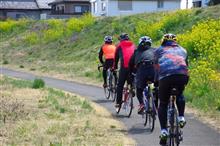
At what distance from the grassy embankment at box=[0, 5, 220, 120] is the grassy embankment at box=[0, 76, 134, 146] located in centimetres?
294

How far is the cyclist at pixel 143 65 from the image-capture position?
10.8 m

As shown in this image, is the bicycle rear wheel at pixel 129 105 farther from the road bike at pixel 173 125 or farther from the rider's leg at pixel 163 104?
the road bike at pixel 173 125

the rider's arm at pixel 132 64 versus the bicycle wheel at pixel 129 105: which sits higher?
the rider's arm at pixel 132 64

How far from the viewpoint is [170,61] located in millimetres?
8289

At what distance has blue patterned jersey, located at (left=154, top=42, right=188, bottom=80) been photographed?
8234 millimetres

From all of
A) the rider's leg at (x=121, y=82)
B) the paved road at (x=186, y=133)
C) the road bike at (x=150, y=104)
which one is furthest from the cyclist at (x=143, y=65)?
the rider's leg at (x=121, y=82)

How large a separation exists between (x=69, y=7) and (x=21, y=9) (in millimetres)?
7278

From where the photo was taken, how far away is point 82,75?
2577 cm

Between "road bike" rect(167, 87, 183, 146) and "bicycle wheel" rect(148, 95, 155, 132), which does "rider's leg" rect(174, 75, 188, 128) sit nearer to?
"road bike" rect(167, 87, 183, 146)

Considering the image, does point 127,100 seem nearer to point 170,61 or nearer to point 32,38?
point 170,61

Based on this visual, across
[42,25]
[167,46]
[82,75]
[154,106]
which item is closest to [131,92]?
[154,106]

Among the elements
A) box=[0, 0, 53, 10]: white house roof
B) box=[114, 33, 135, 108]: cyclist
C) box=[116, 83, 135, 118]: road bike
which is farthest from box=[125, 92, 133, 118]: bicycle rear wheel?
box=[0, 0, 53, 10]: white house roof

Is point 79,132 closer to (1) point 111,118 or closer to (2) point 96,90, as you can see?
(1) point 111,118

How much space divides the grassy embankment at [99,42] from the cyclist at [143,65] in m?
2.33
